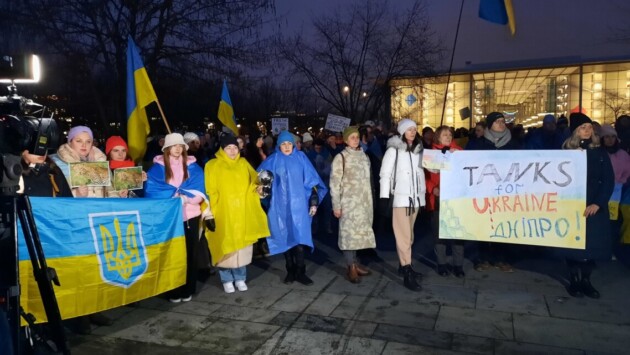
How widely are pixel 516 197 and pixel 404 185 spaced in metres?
1.22

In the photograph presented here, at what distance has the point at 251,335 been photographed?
4.50 meters

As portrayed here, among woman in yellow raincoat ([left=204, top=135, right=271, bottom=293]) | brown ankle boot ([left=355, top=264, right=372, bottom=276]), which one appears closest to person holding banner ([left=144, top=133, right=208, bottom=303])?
woman in yellow raincoat ([left=204, top=135, right=271, bottom=293])

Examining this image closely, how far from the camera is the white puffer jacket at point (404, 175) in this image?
573cm

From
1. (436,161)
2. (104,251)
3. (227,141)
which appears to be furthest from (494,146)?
(104,251)

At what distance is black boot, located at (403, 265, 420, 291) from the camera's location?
18.5 ft

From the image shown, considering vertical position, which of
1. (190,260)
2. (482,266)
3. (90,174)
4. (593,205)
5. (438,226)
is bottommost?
(482,266)

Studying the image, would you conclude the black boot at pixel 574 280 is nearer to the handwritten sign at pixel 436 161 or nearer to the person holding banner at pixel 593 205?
the person holding banner at pixel 593 205

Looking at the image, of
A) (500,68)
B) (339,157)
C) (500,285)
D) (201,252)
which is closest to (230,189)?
(201,252)

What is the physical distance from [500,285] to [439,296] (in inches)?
33.8

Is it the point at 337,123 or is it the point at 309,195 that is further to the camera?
the point at 337,123

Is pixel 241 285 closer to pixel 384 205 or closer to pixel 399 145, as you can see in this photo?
pixel 384 205

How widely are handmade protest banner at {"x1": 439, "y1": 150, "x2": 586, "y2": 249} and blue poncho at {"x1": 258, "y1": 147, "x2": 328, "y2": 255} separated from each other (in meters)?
1.61

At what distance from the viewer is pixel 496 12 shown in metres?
8.41

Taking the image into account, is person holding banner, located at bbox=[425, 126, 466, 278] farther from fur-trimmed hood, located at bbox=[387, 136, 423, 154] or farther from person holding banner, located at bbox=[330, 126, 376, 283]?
person holding banner, located at bbox=[330, 126, 376, 283]
